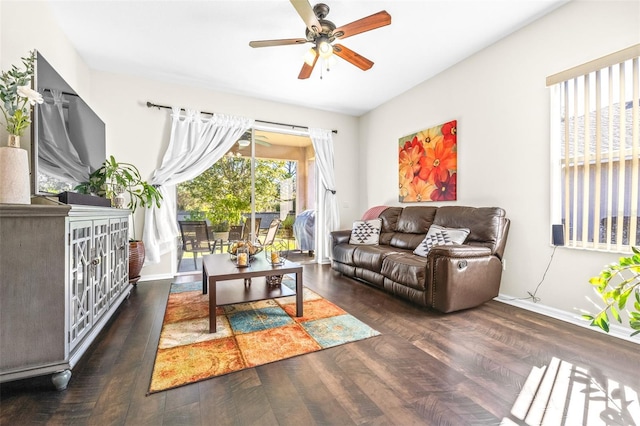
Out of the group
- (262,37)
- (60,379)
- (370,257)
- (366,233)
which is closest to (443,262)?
(370,257)

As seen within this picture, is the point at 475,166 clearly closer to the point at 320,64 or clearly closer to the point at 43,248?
the point at 320,64

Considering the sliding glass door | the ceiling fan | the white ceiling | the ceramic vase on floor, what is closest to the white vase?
the ceramic vase on floor

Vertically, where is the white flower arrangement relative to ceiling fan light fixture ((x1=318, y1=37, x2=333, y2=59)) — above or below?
below

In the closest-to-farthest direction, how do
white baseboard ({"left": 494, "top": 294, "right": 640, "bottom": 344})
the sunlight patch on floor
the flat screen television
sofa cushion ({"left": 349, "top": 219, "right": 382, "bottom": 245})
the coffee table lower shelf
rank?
1. the sunlight patch on floor
2. the flat screen television
3. white baseboard ({"left": 494, "top": 294, "right": 640, "bottom": 344})
4. the coffee table lower shelf
5. sofa cushion ({"left": 349, "top": 219, "right": 382, "bottom": 245})

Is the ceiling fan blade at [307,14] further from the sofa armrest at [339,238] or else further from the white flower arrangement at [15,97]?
the sofa armrest at [339,238]

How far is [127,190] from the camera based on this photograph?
3.44 metres

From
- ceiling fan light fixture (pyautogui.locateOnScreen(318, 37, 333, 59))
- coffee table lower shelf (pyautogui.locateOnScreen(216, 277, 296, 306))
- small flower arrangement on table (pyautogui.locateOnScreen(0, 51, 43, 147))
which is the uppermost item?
ceiling fan light fixture (pyautogui.locateOnScreen(318, 37, 333, 59))

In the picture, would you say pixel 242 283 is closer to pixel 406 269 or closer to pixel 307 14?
pixel 406 269

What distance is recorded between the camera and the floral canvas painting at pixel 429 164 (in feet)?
12.0

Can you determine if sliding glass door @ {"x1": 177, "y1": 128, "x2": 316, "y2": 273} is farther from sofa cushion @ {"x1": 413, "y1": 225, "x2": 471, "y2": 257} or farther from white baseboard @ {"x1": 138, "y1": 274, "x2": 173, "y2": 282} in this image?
sofa cushion @ {"x1": 413, "y1": 225, "x2": 471, "y2": 257}

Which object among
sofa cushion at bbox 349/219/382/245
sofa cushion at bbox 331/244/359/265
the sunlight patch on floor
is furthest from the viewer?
sofa cushion at bbox 349/219/382/245

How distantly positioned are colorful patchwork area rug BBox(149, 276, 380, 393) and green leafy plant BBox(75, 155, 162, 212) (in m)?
1.34

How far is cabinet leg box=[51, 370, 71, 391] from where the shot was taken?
1559 millimetres

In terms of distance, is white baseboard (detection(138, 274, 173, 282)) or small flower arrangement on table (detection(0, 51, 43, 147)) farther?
white baseboard (detection(138, 274, 173, 282))
